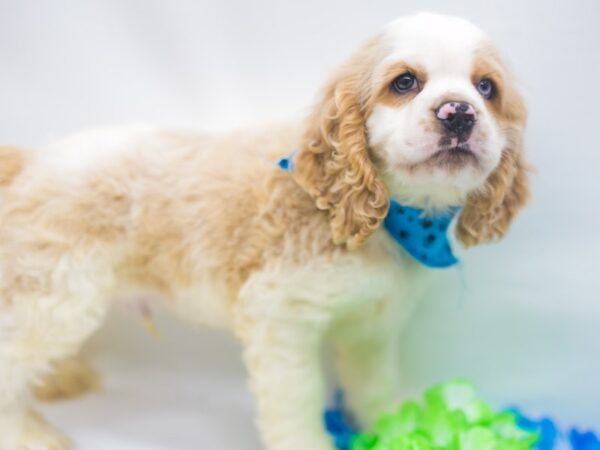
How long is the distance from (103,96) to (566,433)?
7.36 feet

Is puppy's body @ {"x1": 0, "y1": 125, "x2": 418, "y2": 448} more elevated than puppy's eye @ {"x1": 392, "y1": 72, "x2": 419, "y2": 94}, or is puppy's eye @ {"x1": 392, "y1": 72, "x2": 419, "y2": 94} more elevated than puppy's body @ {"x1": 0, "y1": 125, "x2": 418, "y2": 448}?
puppy's eye @ {"x1": 392, "y1": 72, "x2": 419, "y2": 94}

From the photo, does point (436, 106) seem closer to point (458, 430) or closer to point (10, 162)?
point (458, 430)

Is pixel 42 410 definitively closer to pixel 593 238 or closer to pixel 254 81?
pixel 254 81

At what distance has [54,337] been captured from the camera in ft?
7.86

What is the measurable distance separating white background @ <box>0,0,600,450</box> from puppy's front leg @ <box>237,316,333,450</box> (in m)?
0.45

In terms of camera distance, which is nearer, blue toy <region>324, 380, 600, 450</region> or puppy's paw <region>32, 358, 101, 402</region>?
blue toy <region>324, 380, 600, 450</region>

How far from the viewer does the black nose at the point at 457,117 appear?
1811mm

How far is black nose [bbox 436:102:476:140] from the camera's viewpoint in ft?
5.94

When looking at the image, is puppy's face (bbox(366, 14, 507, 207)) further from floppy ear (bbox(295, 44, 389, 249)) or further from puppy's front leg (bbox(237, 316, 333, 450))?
puppy's front leg (bbox(237, 316, 333, 450))

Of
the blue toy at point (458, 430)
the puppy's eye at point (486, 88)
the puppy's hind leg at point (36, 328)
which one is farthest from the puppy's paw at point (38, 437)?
the puppy's eye at point (486, 88)

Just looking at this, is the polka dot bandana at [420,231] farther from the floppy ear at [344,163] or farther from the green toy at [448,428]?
the green toy at [448,428]

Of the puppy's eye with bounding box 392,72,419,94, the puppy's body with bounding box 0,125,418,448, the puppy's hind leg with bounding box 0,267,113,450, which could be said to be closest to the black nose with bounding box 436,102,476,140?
the puppy's eye with bounding box 392,72,419,94

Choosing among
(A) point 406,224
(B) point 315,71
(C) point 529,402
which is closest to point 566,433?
(C) point 529,402

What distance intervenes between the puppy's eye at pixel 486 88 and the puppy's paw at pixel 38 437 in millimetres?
1875
